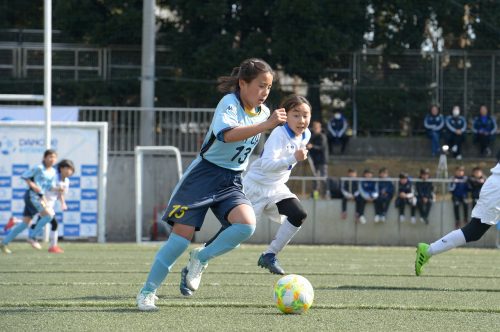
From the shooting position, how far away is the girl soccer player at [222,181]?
6945 mm

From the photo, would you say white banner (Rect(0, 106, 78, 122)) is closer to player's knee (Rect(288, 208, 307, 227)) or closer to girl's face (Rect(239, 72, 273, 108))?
player's knee (Rect(288, 208, 307, 227))

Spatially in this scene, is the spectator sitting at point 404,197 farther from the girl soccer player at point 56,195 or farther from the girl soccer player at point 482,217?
the girl soccer player at point 482,217

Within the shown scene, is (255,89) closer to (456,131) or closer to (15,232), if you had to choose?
(15,232)

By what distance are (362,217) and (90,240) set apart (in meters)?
5.37

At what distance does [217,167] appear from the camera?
7.18 metres

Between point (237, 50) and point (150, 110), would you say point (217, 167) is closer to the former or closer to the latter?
point (150, 110)

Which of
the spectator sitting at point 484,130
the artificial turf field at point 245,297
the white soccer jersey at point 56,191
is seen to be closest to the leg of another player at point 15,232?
the white soccer jersey at point 56,191

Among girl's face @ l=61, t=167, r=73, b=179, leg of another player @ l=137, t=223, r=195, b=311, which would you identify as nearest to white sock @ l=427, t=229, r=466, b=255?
leg of another player @ l=137, t=223, r=195, b=311

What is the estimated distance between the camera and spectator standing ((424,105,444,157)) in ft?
78.3

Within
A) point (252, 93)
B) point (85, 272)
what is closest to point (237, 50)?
point (85, 272)

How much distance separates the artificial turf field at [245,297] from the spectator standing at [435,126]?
11.2 metres

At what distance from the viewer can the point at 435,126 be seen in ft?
78.5

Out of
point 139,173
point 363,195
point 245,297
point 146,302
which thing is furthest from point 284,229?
point 363,195

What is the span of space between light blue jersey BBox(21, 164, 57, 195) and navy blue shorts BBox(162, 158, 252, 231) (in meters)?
8.18
